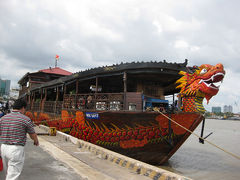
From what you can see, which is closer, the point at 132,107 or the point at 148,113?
the point at 148,113

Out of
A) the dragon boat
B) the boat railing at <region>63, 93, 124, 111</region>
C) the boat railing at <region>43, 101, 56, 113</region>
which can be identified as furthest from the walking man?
the boat railing at <region>43, 101, 56, 113</region>

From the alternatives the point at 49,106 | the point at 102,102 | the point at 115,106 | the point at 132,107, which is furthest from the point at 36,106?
the point at 132,107

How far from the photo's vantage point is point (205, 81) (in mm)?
6773

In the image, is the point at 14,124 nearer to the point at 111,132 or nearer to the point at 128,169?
the point at 128,169

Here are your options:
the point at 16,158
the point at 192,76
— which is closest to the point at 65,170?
the point at 16,158

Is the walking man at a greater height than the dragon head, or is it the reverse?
the dragon head

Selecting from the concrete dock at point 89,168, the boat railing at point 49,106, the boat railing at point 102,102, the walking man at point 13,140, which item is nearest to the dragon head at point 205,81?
the boat railing at point 102,102

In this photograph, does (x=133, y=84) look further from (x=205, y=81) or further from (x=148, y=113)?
(x=205, y=81)

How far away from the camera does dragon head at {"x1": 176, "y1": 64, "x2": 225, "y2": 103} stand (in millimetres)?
6547

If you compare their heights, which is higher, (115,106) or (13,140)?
(115,106)

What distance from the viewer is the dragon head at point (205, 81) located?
655cm

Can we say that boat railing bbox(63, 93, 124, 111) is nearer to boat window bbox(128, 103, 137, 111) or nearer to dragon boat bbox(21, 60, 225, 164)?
dragon boat bbox(21, 60, 225, 164)

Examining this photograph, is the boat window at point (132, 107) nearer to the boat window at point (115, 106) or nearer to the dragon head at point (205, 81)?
the boat window at point (115, 106)

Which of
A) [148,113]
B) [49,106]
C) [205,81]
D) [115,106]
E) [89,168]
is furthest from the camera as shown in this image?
[49,106]
